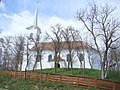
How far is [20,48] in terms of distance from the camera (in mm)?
50281

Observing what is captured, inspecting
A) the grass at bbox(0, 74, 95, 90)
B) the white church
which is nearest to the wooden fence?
the grass at bbox(0, 74, 95, 90)

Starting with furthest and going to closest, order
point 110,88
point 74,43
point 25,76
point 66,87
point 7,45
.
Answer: point 7,45, point 74,43, point 25,76, point 66,87, point 110,88

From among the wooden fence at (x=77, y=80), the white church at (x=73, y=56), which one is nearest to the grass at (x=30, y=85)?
the wooden fence at (x=77, y=80)

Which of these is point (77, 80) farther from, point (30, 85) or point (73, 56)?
point (73, 56)

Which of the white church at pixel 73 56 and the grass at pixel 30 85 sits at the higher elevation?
the white church at pixel 73 56

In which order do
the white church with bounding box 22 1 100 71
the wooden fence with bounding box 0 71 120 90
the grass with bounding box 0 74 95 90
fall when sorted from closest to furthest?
1. the wooden fence with bounding box 0 71 120 90
2. the grass with bounding box 0 74 95 90
3. the white church with bounding box 22 1 100 71

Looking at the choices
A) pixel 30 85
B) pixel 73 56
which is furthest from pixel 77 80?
pixel 73 56

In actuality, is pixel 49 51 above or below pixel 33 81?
above

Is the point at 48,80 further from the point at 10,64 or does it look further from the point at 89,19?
the point at 10,64

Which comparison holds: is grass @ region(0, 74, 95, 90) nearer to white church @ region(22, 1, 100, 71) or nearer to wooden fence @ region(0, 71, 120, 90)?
wooden fence @ region(0, 71, 120, 90)

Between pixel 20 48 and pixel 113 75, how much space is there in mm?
21127

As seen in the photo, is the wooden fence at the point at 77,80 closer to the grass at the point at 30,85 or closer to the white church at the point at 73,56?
the grass at the point at 30,85

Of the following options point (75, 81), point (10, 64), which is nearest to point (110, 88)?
point (75, 81)

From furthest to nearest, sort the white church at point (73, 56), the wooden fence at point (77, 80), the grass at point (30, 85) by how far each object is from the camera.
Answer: the white church at point (73, 56)
the grass at point (30, 85)
the wooden fence at point (77, 80)
